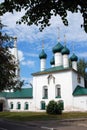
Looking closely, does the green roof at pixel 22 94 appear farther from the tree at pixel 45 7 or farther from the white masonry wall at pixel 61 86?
the tree at pixel 45 7

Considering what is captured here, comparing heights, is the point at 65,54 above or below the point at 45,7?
above

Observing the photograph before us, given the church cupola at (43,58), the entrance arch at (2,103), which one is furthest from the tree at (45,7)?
the entrance arch at (2,103)

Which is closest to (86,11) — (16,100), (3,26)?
(3,26)

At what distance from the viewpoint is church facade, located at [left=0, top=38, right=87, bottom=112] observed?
47312 millimetres

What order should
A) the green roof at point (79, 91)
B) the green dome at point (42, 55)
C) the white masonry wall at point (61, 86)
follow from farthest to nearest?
the green dome at point (42, 55), the white masonry wall at point (61, 86), the green roof at point (79, 91)

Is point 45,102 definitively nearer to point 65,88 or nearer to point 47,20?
point 65,88

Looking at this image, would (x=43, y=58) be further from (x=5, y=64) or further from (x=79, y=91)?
(x=5, y=64)

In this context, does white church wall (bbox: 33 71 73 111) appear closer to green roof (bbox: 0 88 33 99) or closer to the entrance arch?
green roof (bbox: 0 88 33 99)

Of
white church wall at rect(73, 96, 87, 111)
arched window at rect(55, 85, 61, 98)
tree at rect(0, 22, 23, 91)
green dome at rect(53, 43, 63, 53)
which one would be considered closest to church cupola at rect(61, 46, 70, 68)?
green dome at rect(53, 43, 63, 53)

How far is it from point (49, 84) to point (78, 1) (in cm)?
4709

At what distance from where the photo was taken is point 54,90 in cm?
5022

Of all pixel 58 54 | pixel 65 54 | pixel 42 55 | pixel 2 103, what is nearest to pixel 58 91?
pixel 58 54

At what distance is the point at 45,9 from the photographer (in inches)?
186

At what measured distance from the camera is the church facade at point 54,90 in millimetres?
47312
